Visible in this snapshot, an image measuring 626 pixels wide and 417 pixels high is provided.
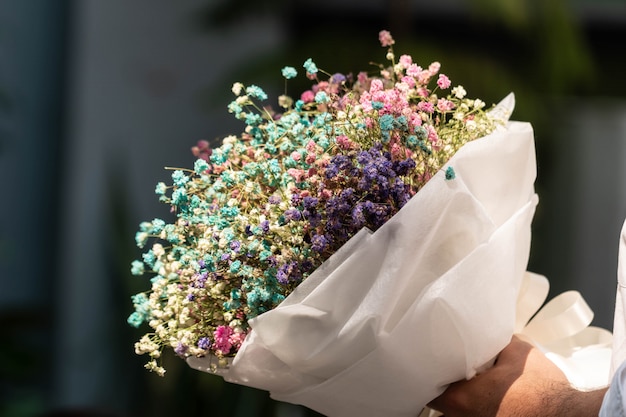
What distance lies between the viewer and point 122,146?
14.4ft

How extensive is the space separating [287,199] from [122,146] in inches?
130

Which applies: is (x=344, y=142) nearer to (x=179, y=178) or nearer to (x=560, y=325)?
(x=179, y=178)

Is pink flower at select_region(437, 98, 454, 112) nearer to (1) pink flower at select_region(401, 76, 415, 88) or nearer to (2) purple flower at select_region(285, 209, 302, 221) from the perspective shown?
(1) pink flower at select_region(401, 76, 415, 88)

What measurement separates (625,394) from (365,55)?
273 cm

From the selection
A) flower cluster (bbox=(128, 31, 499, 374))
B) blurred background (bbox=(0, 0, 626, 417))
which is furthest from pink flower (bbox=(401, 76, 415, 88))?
blurred background (bbox=(0, 0, 626, 417))

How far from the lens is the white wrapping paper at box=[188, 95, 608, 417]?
117 cm

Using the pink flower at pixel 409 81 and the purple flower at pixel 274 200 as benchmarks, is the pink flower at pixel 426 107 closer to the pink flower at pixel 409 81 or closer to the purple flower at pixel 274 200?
the pink flower at pixel 409 81

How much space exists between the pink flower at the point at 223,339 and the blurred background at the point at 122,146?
9.58 ft

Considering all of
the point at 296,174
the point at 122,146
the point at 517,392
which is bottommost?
the point at 517,392

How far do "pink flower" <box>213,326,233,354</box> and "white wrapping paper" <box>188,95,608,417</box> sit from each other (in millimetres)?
27

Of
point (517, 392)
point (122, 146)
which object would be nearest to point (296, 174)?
point (517, 392)

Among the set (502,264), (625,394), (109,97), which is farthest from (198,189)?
(109,97)

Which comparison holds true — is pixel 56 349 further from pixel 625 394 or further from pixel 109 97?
pixel 625 394

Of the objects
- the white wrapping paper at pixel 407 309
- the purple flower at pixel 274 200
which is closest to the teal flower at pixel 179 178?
the purple flower at pixel 274 200
